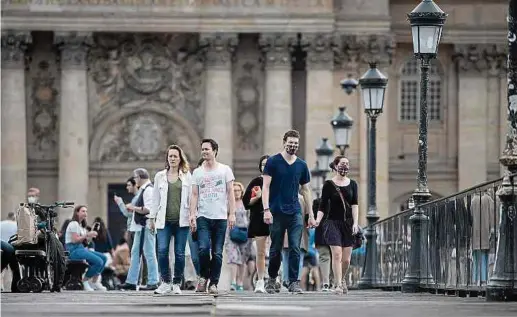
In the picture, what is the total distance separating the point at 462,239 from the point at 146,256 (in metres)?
8.64

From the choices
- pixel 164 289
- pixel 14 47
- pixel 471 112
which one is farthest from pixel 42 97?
pixel 164 289

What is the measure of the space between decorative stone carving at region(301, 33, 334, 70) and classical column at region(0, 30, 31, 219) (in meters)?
8.27

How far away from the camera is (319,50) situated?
215 feet

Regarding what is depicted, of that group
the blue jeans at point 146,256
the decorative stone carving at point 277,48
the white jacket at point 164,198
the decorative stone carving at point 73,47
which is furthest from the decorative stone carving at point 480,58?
the white jacket at point 164,198

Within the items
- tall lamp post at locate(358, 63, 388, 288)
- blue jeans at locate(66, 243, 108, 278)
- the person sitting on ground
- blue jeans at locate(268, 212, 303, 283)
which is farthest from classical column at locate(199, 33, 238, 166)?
blue jeans at locate(268, 212, 303, 283)

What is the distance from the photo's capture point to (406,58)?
224 ft

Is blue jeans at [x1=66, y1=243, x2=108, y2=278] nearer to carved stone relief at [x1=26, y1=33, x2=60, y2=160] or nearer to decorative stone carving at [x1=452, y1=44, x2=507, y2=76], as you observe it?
carved stone relief at [x1=26, y1=33, x2=60, y2=160]

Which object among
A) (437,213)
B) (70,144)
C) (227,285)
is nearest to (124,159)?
(70,144)

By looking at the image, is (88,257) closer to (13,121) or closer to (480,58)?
(13,121)

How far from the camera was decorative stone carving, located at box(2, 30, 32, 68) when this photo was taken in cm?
6475

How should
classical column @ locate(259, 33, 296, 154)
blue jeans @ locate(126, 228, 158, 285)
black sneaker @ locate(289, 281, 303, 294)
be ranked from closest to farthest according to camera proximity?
black sneaker @ locate(289, 281, 303, 294) < blue jeans @ locate(126, 228, 158, 285) < classical column @ locate(259, 33, 296, 154)

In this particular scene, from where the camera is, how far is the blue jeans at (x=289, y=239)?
94.4ft

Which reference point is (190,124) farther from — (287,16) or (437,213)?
(437,213)

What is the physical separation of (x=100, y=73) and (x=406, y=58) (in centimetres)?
950
